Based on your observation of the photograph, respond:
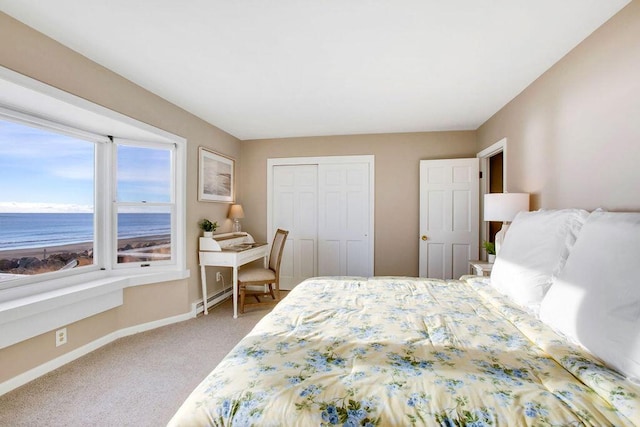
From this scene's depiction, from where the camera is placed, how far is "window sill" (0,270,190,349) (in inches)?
69.2

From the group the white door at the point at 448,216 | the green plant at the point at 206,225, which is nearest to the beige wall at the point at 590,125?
the white door at the point at 448,216

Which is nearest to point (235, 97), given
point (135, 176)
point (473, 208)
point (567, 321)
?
point (135, 176)

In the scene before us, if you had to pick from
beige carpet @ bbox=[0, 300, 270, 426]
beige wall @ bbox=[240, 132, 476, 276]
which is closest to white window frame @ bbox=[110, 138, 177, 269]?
beige carpet @ bbox=[0, 300, 270, 426]

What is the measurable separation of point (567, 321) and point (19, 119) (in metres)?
3.53

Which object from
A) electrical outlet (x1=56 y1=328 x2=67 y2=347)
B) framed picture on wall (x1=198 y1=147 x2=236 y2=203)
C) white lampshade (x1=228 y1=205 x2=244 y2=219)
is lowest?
electrical outlet (x1=56 y1=328 x2=67 y2=347)

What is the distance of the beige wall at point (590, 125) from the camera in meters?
1.44

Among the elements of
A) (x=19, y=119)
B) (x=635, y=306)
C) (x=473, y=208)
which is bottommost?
(x=635, y=306)

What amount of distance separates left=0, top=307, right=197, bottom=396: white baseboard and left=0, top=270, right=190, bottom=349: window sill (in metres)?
0.29

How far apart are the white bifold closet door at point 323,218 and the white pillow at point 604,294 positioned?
2779 millimetres

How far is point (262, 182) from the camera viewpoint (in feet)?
14.0

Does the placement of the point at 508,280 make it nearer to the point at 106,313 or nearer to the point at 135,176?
the point at 106,313

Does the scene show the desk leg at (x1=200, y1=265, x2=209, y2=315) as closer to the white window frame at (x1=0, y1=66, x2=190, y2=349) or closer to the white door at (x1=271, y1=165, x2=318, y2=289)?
the white window frame at (x1=0, y1=66, x2=190, y2=349)

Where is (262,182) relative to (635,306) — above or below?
above

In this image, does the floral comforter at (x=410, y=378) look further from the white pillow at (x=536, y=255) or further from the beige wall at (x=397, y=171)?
the beige wall at (x=397, y=171)
